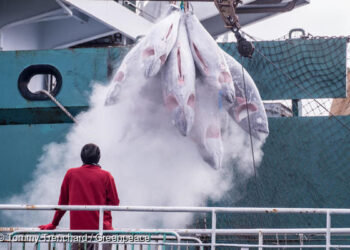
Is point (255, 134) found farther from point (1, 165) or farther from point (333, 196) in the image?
point (1, 165)

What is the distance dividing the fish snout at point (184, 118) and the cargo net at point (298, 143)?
7.63ft

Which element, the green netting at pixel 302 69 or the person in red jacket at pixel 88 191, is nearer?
the person in red jacket at pixel 88 191

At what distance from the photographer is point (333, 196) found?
11.4 m

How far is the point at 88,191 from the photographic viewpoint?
610cm

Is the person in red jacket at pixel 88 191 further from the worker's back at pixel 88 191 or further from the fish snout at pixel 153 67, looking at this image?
the fish snout at pixel 153 67

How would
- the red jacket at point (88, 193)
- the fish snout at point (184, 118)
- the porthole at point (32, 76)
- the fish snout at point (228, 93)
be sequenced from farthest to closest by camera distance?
the porthole at point (32, 76) → the fish snout at point (228, 93) → the fish snout at point (184, 118) → the red jacket at point (88, 193)

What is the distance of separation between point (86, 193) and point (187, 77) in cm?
384

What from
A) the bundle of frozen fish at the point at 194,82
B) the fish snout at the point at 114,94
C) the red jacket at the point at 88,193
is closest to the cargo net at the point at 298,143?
the bundle of frozen fish at the point at 194,82

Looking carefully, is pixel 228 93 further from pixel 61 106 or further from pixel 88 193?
pixel 88 193

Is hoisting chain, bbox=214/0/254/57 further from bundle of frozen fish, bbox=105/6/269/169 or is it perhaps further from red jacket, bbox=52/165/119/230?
red jacket, bbox=52/165/119/230

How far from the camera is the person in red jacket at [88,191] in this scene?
20.0ft

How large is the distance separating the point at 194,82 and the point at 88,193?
13.1ft

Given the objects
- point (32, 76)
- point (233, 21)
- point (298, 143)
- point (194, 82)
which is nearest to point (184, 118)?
point (194, 82)

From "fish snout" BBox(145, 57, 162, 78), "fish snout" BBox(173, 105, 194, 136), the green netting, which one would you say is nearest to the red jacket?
"fish snout" BBox(173, 105, 194, 136)
